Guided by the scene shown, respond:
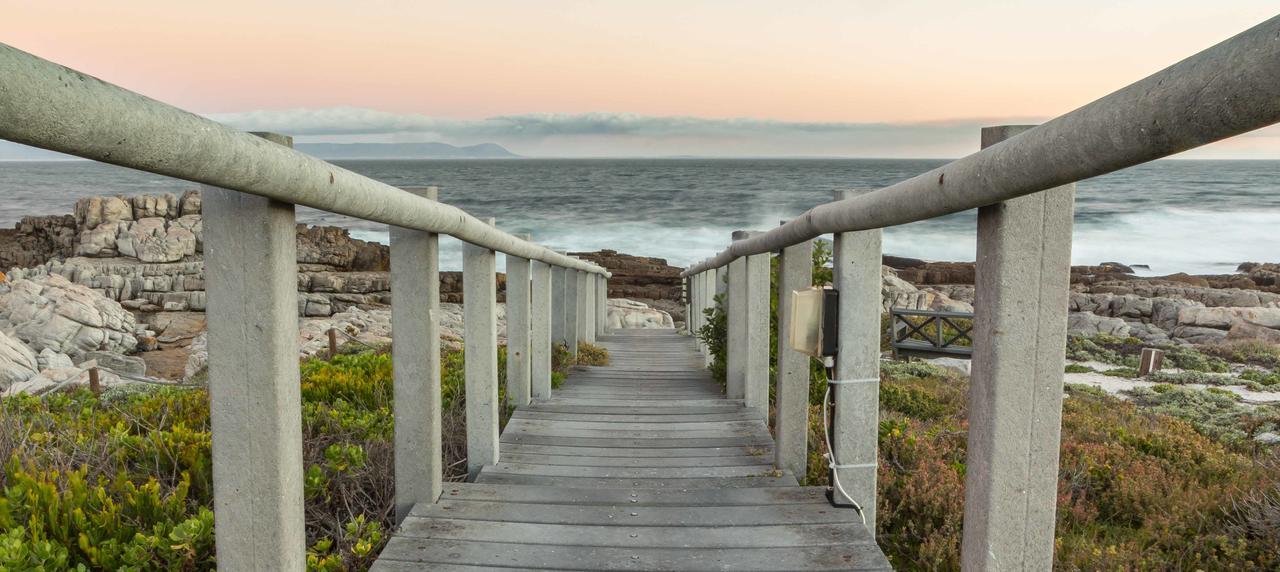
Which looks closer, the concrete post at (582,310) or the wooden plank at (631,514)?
the wooden plank at (631,514)

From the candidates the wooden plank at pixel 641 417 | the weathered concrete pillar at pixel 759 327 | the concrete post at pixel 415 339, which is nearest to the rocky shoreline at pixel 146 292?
the wooden plank at pixel 641 417

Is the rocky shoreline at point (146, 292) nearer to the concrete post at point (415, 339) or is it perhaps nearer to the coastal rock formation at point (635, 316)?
the coastal rock formation at point (635, 316)

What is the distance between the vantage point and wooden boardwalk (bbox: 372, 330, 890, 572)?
2.85m

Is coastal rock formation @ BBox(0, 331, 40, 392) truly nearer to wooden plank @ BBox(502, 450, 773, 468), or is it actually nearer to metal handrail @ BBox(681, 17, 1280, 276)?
wooden plank @ BBox(502, 450, 773, 468)

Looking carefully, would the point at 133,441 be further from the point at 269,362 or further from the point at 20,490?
the point at 269,362

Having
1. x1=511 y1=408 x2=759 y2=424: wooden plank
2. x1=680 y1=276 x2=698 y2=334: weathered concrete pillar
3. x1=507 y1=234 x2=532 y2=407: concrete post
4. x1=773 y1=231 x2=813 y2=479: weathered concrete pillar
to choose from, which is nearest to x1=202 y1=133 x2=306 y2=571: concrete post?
x1=773 y1=231 x2=813 y2=479: weathered concrete pillar

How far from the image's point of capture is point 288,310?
6.07 ft

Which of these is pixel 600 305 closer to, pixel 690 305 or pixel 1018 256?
pixel 690 305

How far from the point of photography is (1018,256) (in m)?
Answer: 1.78

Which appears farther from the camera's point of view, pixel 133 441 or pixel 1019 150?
pixel 133 441

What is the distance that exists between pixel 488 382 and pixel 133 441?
1.79 m

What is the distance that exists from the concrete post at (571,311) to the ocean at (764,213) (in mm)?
20538

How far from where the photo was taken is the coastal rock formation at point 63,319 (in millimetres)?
18484

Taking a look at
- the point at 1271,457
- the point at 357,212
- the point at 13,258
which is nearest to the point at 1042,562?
the point at 357,212
